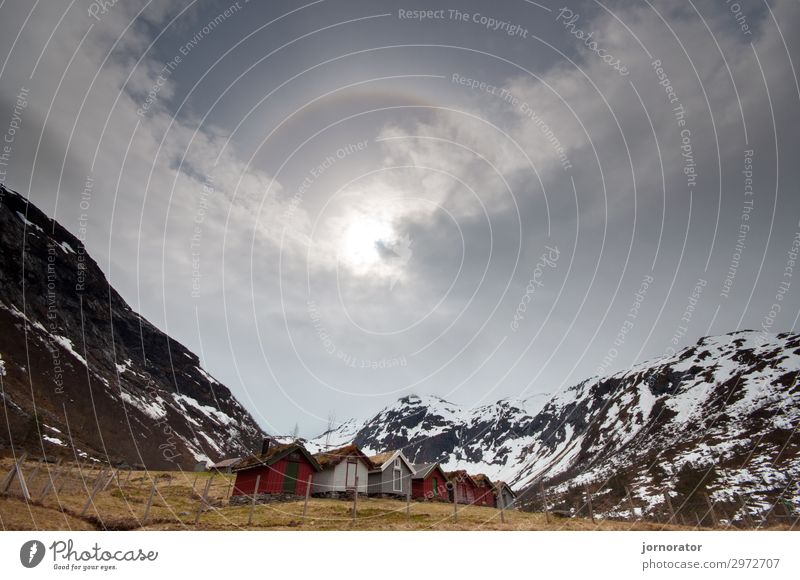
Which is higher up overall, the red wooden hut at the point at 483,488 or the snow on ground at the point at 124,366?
the snow on ground at the point at 124,366

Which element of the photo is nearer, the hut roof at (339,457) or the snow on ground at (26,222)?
the hut roof at (339,457)

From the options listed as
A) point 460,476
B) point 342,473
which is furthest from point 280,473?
point 460,476

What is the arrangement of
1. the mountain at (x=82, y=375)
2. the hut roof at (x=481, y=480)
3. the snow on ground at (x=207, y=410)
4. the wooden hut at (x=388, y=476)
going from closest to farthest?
the wooden hut at (x=388, y=476), the hut roof at (x=481, y=480), the mountain at (x=82, y=375), the snow on ground at (x=207, y=410)

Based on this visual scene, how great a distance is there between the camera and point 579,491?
124938 millimetres

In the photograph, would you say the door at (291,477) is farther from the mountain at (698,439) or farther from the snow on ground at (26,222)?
the snow on ground at (26,222)

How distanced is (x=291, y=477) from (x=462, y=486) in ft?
93.2

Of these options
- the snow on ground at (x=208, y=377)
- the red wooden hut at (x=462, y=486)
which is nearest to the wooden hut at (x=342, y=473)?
the red wooden hut at (x=462, y=486)

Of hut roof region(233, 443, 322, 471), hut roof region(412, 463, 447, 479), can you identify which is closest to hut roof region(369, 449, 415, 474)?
A: hut roof region(412, 463, 447, 479)

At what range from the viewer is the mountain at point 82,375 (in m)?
73.5

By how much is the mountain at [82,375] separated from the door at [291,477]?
2430 centimetres

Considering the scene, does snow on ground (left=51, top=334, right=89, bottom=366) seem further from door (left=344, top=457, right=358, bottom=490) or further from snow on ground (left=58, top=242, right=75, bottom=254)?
door (left=344, top=457, right=358, bottom=490)
